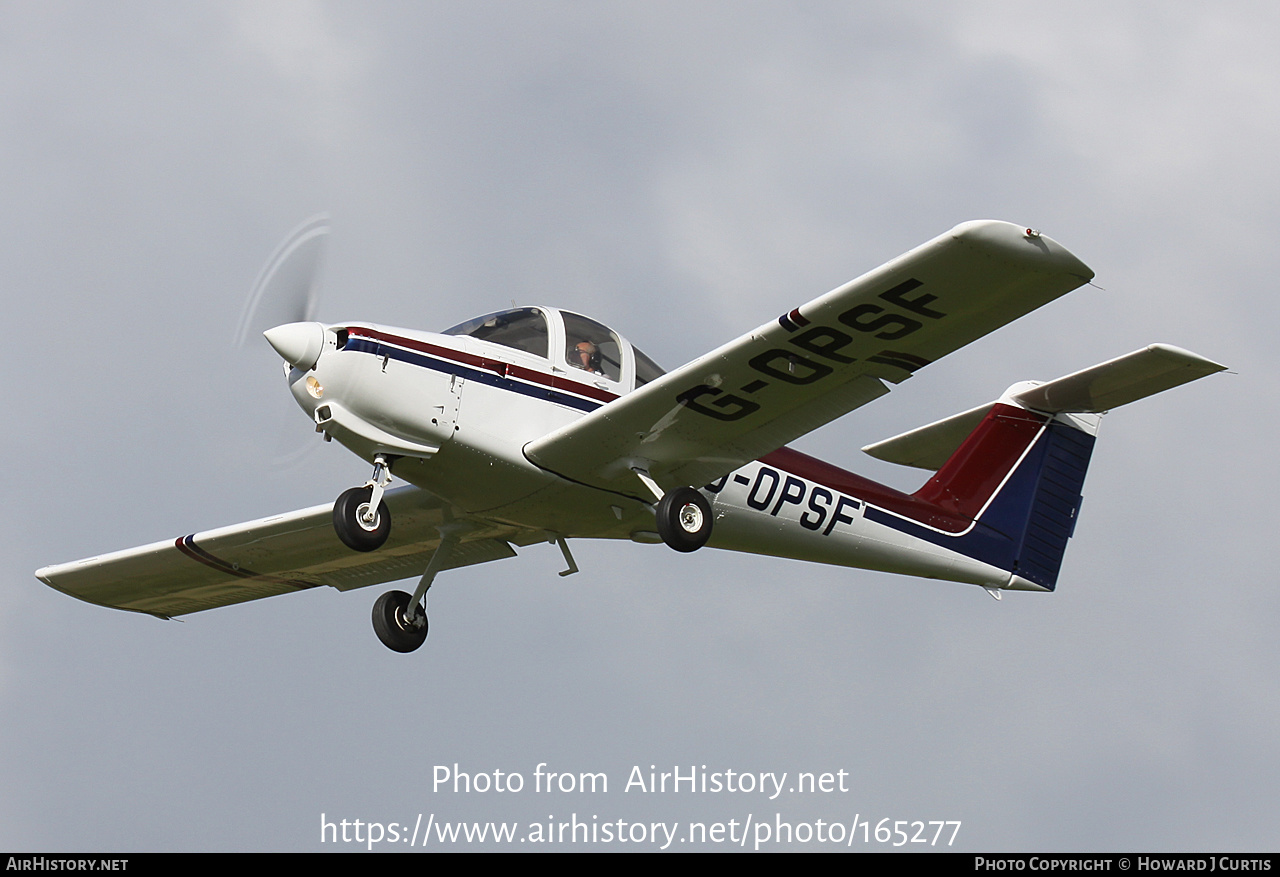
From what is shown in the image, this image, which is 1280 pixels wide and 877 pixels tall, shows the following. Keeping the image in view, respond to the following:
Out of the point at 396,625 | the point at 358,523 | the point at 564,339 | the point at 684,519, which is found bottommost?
the point at 396,625

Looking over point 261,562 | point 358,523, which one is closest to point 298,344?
point 358,523

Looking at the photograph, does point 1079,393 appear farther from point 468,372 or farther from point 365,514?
point 365,514

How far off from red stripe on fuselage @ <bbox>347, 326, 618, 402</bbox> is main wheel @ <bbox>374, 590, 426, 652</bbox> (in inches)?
105

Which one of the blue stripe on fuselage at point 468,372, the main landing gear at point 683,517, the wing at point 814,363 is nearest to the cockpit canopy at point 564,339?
the blue stripe on fuselage at point 468,372

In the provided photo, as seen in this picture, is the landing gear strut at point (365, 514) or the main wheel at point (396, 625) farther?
the main wheel at point (396, 625)

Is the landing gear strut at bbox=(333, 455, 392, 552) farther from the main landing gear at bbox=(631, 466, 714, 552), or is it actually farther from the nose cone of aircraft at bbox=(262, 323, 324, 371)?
the main landing gear at bbox=(631, 466, 714, 552)

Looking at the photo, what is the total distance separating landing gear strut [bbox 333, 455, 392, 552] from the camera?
11641 millimetres

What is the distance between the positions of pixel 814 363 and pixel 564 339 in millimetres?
2129

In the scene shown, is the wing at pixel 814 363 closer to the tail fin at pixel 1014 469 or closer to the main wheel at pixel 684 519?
the main wheel at pixel 684 519

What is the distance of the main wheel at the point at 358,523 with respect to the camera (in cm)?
1163

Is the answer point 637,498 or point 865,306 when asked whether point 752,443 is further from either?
point 865,306

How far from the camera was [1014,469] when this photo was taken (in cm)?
1574

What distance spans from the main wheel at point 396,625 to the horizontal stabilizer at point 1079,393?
17.2ft

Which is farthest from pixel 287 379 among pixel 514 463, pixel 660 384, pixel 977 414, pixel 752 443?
pixel 977 414
